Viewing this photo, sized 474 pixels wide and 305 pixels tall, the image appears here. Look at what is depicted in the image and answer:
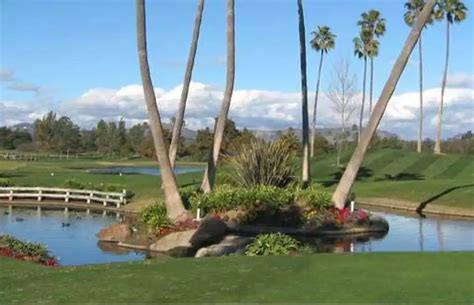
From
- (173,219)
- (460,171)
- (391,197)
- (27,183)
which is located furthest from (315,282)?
(460,171)

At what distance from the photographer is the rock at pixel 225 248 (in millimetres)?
20250

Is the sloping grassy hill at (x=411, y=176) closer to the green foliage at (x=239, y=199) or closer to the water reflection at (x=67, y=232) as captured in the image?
the green foliage at (x=239, y=199)

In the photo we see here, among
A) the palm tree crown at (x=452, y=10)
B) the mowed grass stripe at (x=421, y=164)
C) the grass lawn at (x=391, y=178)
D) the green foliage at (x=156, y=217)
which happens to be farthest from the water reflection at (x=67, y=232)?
the palm tree crown at (x=452, y=10)

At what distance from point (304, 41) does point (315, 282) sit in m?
32.8

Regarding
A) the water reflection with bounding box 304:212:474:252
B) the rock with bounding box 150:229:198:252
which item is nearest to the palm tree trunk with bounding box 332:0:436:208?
the water reflection with bounding box 304:212:474:252

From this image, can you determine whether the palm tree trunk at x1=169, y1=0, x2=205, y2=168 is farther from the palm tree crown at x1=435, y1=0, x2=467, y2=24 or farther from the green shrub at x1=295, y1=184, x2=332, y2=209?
the palm tree crown at x1=435, y1=0, x2=467, y2=24

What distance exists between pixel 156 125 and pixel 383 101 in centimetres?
905

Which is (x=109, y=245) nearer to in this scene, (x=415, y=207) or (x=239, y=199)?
(x=239, y=199)

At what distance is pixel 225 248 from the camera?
20.8 meters

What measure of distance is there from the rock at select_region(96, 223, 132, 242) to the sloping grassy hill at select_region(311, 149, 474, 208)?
64.5ft

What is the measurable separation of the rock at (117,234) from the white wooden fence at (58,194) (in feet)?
49.2

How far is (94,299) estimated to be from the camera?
9.91 meters

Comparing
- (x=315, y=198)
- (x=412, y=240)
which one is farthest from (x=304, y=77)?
(x=412, y=240)

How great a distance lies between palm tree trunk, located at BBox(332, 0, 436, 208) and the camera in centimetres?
2762
